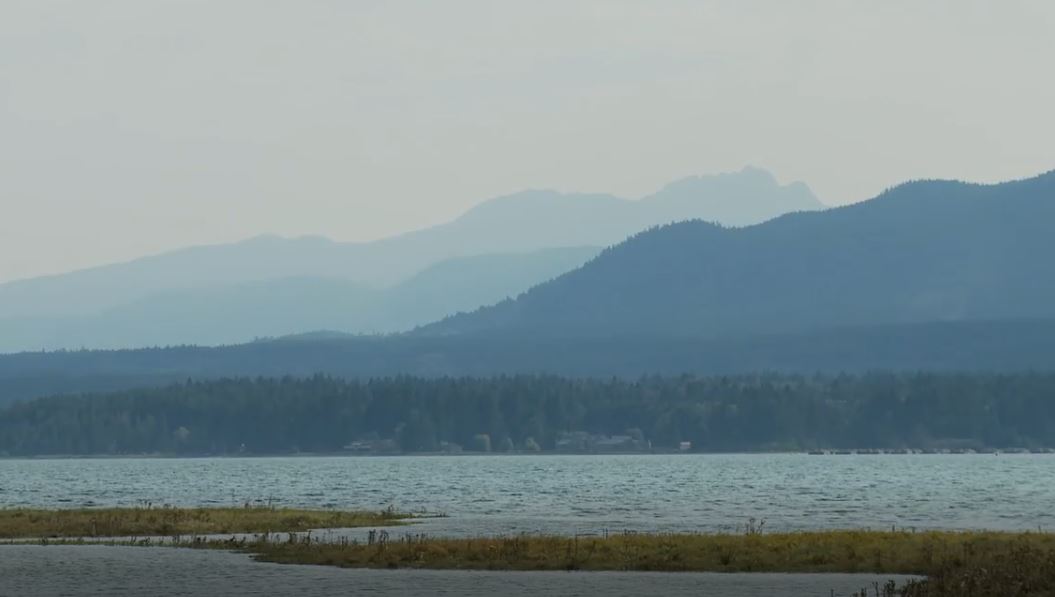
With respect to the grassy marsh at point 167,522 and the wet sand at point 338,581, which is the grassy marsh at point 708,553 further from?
the grassy marsh at point 167,522

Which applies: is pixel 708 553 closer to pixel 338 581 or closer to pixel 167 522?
pixel 338 581

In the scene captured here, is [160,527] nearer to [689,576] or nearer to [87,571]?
[87,571]

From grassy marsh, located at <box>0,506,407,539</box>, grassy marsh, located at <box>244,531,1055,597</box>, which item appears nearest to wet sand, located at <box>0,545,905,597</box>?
grassy marsh, located at <box>244,531,1055,597</box>

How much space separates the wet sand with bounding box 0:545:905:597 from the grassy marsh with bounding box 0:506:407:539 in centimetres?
2547

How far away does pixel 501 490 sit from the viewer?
Answer: 647ft

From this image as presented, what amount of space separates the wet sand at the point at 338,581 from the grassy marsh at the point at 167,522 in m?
25.5

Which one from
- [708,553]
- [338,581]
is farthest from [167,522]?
[338,581]

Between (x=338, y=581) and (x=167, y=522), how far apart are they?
1722 inches

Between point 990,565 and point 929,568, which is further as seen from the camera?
point 929,568

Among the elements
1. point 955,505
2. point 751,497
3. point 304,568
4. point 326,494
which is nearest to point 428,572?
point 304,568

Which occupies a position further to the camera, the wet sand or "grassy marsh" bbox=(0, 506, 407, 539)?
"grassy marsh" bbox=(0, 506, 407, 539)

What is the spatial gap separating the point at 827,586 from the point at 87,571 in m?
29.3

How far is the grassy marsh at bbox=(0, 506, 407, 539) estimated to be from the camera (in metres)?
106

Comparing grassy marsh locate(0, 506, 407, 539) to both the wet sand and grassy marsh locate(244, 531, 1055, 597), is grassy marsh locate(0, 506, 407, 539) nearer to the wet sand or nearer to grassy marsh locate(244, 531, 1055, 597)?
grassy marsh locate(244, 531, 1055, 597)
